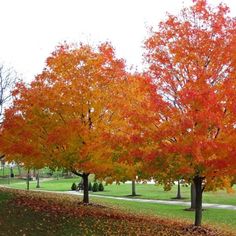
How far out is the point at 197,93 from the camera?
50.5ft

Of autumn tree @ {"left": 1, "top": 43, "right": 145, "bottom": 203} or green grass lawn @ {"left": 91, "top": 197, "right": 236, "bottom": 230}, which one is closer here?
autumn tree @ {"left": 1, "top": 43, "right": 145, "bottom": 203}

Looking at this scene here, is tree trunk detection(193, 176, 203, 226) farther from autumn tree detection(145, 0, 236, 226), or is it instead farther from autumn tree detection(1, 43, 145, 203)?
autumn tree detection(1, 43, 145, 203)

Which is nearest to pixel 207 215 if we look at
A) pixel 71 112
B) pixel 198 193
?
pixel 198 193

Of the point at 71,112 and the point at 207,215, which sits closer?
the point at 71,112

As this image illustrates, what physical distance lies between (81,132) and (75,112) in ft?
4.36

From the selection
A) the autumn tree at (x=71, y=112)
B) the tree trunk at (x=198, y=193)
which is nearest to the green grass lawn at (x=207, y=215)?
the tree trunk at (x=198, y=193)

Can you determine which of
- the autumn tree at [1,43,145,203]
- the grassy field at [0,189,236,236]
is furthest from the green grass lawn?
the autumn tree at [1,43,145,203]

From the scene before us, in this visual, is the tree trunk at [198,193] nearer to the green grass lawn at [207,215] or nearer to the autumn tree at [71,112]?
the autumn tree at [71,112]

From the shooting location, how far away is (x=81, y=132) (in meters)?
19.8

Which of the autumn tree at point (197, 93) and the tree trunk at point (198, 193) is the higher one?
the autumn tree at point (197, 93)

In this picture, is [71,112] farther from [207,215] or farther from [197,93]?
[207,215]

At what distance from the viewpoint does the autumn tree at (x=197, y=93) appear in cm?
1536

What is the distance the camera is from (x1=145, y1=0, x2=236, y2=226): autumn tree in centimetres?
1536

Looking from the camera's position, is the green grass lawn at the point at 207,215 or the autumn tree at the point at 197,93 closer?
the autumn tree at the point at 197,93
